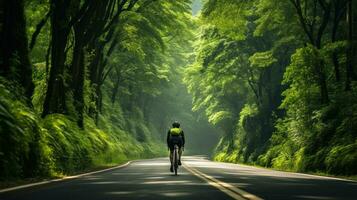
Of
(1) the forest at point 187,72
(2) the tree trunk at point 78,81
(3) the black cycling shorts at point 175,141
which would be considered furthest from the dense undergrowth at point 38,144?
(3) the black cycling shorts at point 175,141

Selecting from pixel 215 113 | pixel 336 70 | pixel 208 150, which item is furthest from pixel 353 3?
pixel 208 150

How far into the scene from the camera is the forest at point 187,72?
57.5 feet

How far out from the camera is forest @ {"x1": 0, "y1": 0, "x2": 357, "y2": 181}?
17.5 m

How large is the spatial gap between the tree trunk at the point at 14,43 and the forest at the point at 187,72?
0.03m

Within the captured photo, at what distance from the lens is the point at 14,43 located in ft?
58.0

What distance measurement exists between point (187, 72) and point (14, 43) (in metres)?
31.7

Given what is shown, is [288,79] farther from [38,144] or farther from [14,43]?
[38,144]

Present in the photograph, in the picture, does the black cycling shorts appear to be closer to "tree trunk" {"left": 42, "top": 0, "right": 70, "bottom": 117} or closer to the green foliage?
"tree trunk" {"left": 42, "top": 0, "right": 70, "bottom": 117}

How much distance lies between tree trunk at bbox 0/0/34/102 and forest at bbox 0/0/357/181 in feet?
0.10

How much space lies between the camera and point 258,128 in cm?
4281

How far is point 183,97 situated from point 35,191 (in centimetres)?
8706

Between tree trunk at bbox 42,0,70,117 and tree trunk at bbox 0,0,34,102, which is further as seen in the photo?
tree trunk at bbox 42,0,70,117

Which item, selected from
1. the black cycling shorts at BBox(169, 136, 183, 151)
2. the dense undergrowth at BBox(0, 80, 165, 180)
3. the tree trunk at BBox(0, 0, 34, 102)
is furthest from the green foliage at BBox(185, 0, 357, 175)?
the tree trunk at BBox(0, 0, 34, 102)

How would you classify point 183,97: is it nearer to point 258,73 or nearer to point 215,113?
point 215,113
